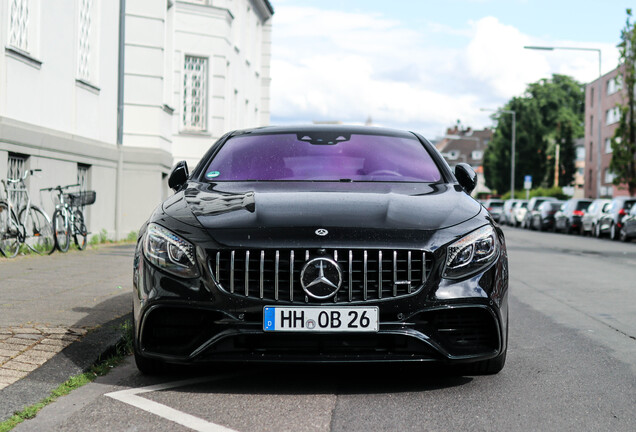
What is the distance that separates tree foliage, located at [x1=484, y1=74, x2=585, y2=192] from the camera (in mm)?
86062

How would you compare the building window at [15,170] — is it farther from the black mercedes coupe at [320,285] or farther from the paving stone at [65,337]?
the black mercedes coupe at [320,285]

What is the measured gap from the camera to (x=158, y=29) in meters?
19.6

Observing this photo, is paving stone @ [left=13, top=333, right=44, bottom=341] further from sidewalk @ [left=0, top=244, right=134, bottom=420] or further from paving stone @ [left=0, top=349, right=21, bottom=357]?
paving stone @ [left=0, top=349, right=21, bottom=357]

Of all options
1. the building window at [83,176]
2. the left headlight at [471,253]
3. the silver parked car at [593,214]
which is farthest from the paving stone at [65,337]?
the silver parked car at [593,214]

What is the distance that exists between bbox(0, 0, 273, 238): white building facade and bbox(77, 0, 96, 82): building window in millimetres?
18

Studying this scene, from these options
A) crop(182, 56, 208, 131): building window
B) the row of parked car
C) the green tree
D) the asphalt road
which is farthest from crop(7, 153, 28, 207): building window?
the green tree

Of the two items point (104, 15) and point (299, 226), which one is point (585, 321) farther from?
point (104, 15)

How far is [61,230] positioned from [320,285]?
10208 mm

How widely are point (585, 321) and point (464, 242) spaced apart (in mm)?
3940

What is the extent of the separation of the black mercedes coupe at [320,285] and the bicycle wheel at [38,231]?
889cm

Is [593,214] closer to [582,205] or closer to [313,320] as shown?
[582,205]

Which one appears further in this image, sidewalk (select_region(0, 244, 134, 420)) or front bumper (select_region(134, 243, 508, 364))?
sidewalk (select_region(0, 244, 134, 420))

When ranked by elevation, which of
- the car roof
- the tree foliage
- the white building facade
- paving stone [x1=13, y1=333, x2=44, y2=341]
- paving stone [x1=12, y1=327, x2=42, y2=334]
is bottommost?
paving stone [x1=13, y1=333, x2=44, y2=341]

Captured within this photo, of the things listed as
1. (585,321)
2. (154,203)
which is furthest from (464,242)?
(154,203)
